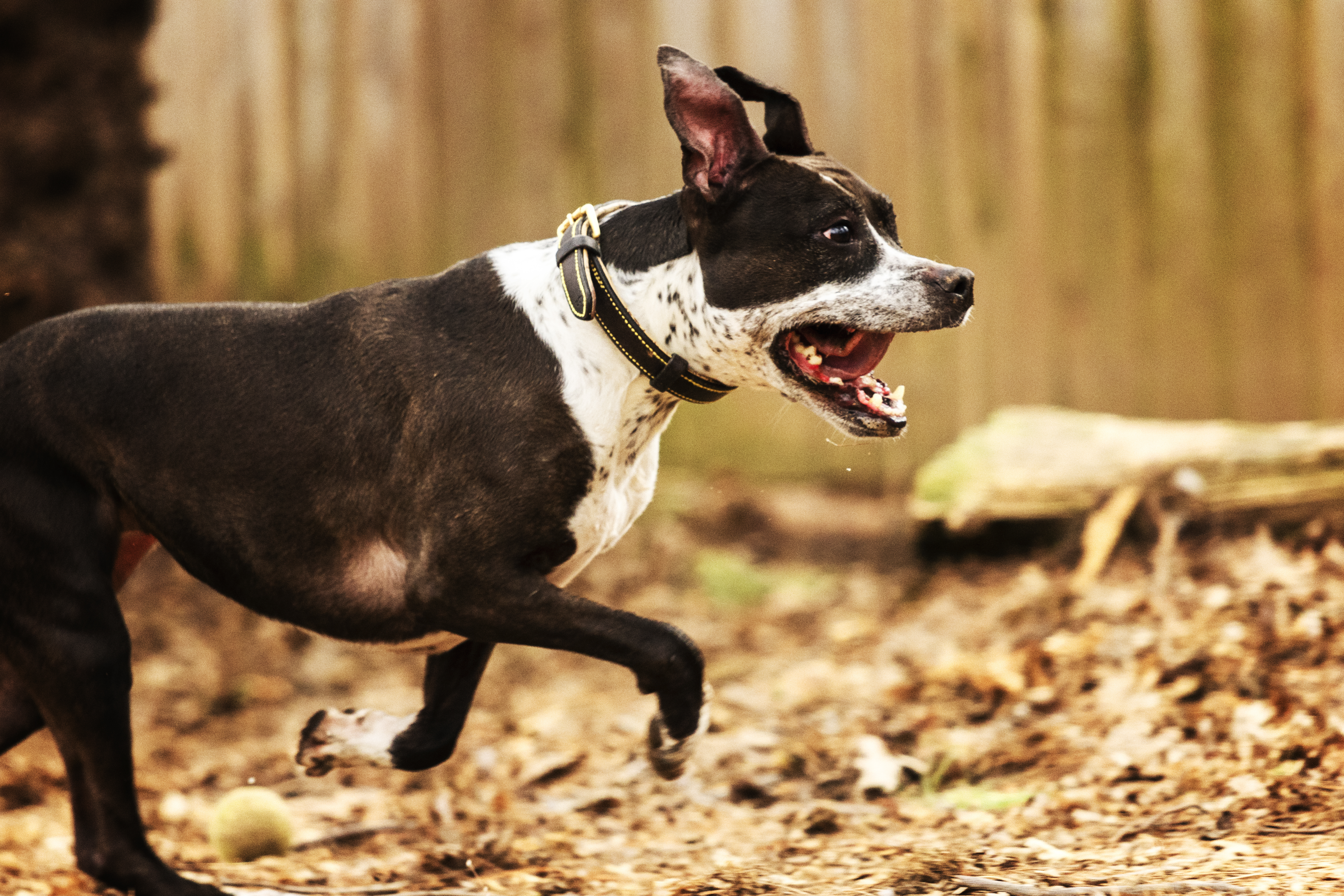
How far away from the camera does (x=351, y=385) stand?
2842 millimetres

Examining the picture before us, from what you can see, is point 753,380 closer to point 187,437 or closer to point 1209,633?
point 187,437

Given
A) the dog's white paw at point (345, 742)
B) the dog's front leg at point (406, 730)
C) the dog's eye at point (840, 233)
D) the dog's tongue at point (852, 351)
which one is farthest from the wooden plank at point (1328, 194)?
the dog's white paw at point (345, 742)

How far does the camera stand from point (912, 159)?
591 cm

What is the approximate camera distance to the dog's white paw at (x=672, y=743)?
280cm

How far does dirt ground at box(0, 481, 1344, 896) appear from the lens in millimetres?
3041

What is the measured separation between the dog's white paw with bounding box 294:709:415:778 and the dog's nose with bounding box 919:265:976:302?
1.58 m

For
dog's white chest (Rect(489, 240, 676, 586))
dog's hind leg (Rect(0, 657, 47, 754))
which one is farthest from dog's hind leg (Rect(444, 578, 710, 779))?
dog's hind leg (Rect(0, 657, 47, 754))

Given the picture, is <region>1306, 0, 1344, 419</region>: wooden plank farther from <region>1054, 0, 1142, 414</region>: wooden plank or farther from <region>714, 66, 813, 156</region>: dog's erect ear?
<region>714, 66, 813, 156</region>: dog's erect ear

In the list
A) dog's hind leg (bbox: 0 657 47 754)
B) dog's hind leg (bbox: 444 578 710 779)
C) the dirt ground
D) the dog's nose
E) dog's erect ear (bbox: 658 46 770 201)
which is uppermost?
dog's erect ear (bbox: 658 46 770 201)

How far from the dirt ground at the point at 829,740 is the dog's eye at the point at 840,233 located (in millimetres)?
1348

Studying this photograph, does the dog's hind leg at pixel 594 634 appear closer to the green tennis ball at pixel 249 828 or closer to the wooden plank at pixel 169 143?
the green tennis ball at pixel 249 828

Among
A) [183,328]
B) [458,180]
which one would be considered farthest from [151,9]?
[183,328]

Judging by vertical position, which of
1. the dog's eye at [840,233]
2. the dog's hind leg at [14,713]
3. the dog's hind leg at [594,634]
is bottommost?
the dog's hind leg at [14,713]

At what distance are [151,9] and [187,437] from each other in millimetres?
3474
